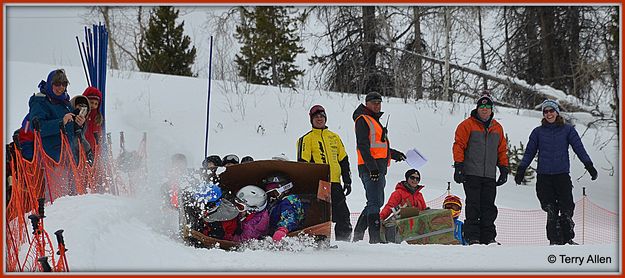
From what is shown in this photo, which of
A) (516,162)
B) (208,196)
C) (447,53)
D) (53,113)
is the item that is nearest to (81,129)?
(53,113)

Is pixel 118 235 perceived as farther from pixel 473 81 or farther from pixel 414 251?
pixel 473 81

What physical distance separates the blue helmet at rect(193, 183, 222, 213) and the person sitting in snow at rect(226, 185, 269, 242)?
152mm

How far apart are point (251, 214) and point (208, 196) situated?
0.31 metres

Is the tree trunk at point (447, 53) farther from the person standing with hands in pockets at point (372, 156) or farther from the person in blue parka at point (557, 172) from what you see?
the person standing with hands in pockets at point (372, 156)

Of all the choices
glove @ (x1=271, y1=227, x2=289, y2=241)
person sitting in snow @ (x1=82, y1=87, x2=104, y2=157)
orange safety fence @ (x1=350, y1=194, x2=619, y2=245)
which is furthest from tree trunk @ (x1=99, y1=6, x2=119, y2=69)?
glove @ (x1=271, y1=227, x2=289, y2=241)

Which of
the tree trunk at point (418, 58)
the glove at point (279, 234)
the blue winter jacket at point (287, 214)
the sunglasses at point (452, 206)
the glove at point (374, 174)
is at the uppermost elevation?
the tree trunk at point (418, 58)

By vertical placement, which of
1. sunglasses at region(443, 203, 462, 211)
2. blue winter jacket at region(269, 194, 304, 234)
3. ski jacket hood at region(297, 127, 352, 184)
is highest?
ski jacket hood at region(297, 127, 352, 184)

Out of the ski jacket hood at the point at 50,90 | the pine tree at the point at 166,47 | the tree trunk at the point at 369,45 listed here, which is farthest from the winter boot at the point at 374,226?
the pine tree at the point at 166,47

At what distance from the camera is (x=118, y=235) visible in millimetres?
3631

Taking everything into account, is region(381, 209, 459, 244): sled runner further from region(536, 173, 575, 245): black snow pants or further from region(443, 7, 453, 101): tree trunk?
region(443, 7, 453, 101): tree trunk

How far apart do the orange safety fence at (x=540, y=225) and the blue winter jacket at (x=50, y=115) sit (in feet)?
11.7

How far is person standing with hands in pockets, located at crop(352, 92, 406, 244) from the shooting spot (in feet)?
17.6

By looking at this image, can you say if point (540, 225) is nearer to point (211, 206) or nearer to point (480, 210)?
point (480, 210)

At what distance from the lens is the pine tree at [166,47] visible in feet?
52.8
